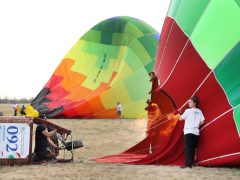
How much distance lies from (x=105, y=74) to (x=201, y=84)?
12.5m

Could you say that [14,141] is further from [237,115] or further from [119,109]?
[119,109]

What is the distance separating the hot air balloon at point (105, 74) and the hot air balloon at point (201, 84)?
33.8 ft

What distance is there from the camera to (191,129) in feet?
24.0

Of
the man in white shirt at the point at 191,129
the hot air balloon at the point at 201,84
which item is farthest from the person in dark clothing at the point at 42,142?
the man in white shirt at the point at 191,129

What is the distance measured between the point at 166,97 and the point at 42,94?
525 inches

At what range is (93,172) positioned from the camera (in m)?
6.87

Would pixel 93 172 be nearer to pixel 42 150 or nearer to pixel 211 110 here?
pixel 42 150

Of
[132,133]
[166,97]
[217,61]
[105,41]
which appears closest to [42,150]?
[166,97]

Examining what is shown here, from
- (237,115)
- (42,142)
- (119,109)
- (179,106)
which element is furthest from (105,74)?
(237,115)

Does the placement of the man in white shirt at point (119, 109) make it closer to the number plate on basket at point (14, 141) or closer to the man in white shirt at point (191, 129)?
the man in white shirt at point (191, 129)

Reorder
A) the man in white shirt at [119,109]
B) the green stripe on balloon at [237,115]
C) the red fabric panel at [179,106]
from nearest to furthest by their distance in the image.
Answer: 1. the green stripe on balloon at [237,115]
2. the red fabric panel at [179,106]
3. the man in white shirt at [119,109]

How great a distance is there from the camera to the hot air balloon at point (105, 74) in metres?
19.4

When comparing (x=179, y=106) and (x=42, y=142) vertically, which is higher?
(x=179, y=106)

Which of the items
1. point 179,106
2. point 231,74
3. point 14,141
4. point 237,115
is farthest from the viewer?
point 179,106
